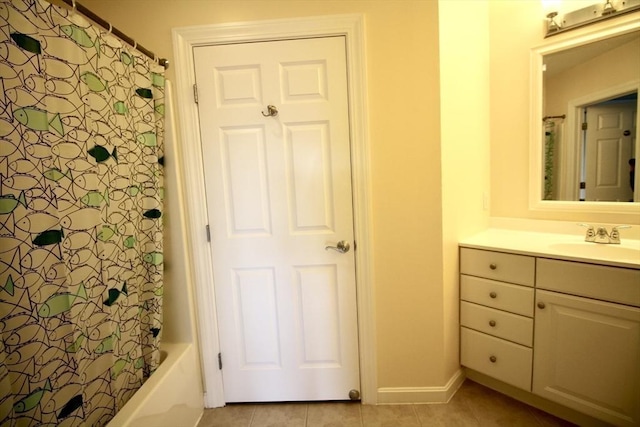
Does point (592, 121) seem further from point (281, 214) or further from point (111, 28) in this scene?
point (111, 28)

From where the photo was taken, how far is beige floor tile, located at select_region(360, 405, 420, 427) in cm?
142

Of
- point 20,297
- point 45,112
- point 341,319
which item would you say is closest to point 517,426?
point 341,319

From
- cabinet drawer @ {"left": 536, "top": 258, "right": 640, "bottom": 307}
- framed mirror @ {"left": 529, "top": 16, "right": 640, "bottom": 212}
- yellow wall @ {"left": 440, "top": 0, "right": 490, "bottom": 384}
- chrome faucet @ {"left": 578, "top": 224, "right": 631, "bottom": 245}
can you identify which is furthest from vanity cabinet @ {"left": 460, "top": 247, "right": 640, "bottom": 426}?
framed mirror @ {"left": 529, "top": 16, "right": 640, "bottom": 212}

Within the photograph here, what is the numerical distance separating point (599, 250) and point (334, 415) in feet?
5.50

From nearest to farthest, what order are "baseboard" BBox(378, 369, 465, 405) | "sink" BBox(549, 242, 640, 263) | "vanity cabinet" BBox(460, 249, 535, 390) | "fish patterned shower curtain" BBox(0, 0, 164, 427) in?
"fish patterned shower curtain" BBox(0, 0, 164, 427)
"sink" BBox(549, 242, 640, 263)
"vanity cabinet" BBox(460, 249, 535, 390)
"baseboard" BBox(378, 369, 465, 405)

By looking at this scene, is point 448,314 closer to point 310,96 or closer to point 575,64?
point 310,96

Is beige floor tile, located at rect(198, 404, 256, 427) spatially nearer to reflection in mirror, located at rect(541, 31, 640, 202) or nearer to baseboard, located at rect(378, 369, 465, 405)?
baseboard, located at rect(378, 369, 465, 405)

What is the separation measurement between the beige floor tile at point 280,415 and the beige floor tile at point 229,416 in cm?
4

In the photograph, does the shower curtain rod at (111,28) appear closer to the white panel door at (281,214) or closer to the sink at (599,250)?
the white panel door at (281,214)

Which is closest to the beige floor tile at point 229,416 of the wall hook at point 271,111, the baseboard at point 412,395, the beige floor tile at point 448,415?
the baseboard at point 412,395

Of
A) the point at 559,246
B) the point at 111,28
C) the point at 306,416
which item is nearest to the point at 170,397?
the point at 306,416

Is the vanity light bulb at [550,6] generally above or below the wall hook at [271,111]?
above

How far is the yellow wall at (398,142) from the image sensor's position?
1.36 meters

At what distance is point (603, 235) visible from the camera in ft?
4.69
